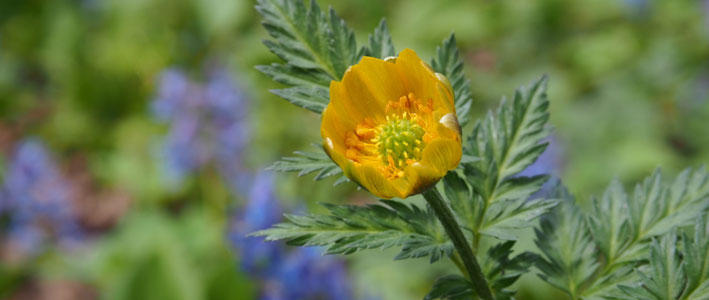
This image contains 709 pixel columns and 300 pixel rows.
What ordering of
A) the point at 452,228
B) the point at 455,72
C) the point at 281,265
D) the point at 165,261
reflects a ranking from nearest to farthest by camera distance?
the point at 452,228
the point at 455,72
the point at 281,265
the point at 165,261

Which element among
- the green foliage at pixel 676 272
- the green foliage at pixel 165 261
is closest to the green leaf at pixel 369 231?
the green foliage at pixel 676 272

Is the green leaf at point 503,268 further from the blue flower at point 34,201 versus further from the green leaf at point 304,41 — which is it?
the blue flower at point 34,201

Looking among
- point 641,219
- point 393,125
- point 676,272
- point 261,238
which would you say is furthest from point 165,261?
point 676,272

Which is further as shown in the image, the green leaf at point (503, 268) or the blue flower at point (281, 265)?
the blue flower at point (281, 265)

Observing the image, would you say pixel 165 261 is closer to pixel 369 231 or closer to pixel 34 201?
pixel 34 201

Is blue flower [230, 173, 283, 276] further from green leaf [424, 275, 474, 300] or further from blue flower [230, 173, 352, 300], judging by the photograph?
green leaf [424, 275, 474, 300]

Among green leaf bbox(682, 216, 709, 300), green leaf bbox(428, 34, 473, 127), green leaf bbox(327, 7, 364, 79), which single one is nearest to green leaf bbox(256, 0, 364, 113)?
green leaf bbox(327, 7, 364, 79)

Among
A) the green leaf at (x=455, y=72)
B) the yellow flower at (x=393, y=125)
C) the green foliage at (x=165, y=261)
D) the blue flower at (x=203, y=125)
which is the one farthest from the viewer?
the blue flower at (x=203, y=125)
